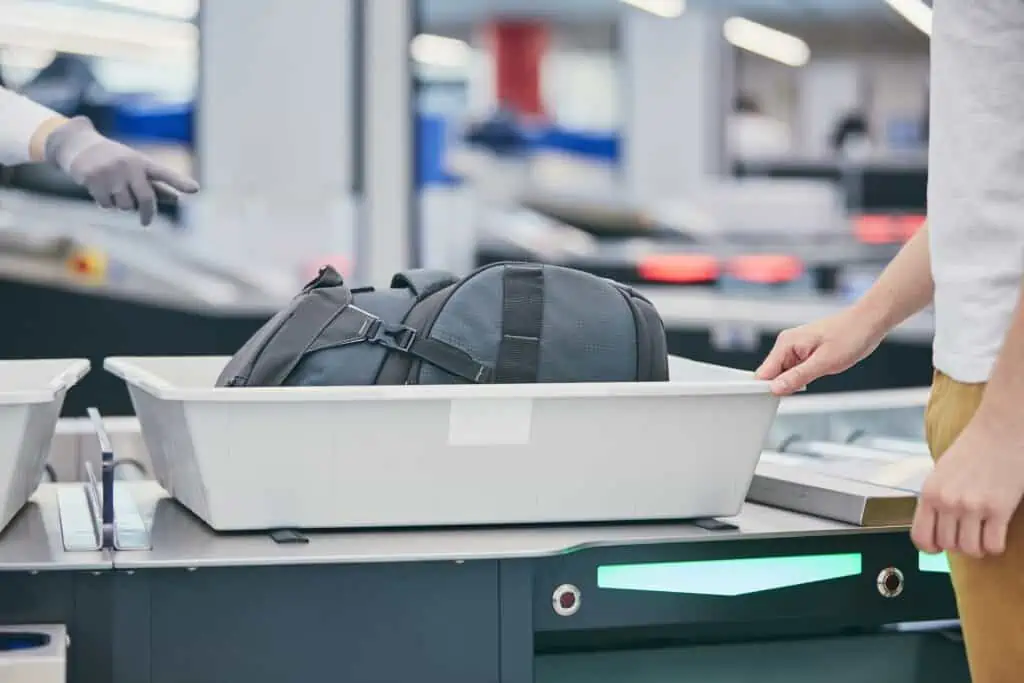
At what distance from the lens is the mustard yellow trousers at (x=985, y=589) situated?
40.5 inches

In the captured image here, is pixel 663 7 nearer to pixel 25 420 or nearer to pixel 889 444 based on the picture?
pixel 889 444

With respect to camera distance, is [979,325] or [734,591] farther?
[734,591]

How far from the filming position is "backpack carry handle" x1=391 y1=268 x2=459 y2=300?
4.43ft

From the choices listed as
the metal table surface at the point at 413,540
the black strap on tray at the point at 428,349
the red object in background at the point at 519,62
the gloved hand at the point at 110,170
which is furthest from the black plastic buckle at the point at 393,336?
the red object in background at the point at 519,62

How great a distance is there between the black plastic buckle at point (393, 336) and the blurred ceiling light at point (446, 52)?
1803 cm

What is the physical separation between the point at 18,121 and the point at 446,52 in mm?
18884

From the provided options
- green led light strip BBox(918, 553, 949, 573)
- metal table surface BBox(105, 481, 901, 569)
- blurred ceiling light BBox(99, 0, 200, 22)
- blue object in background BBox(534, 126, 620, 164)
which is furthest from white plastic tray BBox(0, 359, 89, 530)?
blue object in background BBox(534, 126, 620, 164)

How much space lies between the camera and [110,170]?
60.7 inches

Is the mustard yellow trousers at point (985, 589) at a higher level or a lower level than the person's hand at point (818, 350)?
lower

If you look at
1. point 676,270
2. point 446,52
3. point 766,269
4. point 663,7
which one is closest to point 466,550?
point 676,270

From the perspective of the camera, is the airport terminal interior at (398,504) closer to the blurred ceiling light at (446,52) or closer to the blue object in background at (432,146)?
the blue object in background at (432,146)

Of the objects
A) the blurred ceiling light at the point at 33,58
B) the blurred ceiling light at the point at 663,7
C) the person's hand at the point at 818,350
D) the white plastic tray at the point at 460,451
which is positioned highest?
the blurred ceiling light at the point at 663,7

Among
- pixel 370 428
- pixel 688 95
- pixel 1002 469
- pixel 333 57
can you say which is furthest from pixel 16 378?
pixel 688 95

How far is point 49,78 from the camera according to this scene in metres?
5.77
